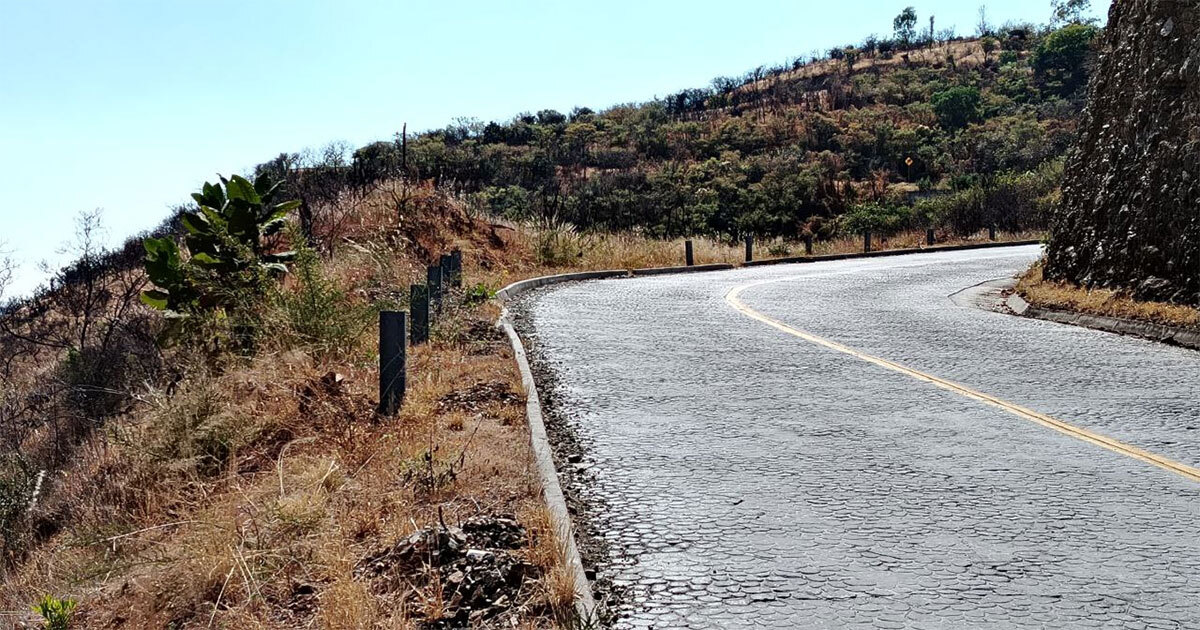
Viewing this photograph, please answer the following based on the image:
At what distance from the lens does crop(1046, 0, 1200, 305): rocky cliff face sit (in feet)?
43.3

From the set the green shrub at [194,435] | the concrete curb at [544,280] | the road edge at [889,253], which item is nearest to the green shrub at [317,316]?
the green shrub at [194,435]

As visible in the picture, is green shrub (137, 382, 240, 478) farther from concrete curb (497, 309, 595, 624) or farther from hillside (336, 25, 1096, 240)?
hillside (336, 25, 1096, 240)

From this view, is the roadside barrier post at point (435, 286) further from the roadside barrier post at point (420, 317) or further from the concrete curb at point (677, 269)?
the concrete curb at point (677, 269)

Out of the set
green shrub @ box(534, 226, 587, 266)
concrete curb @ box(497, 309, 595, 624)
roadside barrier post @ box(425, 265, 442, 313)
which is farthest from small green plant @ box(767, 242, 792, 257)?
concrete curb @ box(497, 309, 595, 624)

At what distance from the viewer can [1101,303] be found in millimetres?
13914

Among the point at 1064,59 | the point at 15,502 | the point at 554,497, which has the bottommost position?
the point at 15,502

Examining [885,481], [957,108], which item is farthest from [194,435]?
[957,108]

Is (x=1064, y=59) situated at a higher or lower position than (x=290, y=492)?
higher

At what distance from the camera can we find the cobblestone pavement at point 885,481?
4277mm

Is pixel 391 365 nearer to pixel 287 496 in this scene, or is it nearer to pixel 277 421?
pixel 277 421

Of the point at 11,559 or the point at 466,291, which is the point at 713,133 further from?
the point at 11,559

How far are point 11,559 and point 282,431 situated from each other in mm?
5225

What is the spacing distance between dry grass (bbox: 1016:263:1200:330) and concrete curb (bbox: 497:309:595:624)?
25.9 ft

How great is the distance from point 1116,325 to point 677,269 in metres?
14.7
